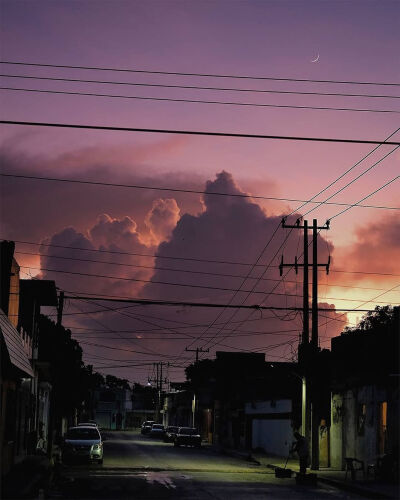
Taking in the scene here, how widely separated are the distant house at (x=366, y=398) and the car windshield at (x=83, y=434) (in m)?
12.1

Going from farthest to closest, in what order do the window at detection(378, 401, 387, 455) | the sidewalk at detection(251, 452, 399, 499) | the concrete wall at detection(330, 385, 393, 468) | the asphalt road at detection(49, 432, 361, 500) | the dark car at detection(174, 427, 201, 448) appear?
the dark car at detection(174, 427, 201, 448), the concrete wall at detection(330, 385, 393, 468), the window at detection(378, 401, 387, 455), the sidewalk at detection(251, 452, 399, 499), the asphalt road at detection(49, 432, 361, 500)

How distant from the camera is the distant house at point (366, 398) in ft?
110

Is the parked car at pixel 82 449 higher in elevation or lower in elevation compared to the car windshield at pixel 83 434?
lower

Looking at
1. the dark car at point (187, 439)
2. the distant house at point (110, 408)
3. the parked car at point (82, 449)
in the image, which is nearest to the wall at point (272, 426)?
the dark car at point (187, 439)

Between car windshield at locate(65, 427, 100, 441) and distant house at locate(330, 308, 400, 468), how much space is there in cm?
1210

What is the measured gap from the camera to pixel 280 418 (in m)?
58.4

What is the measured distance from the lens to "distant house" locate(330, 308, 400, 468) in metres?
33.5

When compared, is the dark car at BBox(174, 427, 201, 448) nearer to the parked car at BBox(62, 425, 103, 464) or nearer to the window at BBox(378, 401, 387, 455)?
the parked car at BBox(62, 425, 103, 464)

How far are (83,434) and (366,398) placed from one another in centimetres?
1341

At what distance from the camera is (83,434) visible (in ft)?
128

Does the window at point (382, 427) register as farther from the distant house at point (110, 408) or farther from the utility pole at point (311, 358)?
the distant house at point (110, 408)

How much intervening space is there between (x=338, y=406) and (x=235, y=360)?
8131cm

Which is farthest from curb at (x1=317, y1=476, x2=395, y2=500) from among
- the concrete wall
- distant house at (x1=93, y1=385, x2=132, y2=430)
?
distant house at (x1=93, y1=385, x2=132, y2=430)

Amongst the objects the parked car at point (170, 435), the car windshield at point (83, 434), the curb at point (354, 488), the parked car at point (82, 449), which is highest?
the car windshield at point (83, 434)
